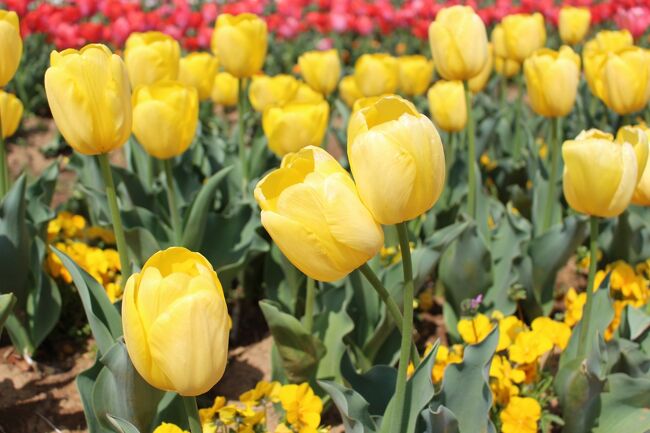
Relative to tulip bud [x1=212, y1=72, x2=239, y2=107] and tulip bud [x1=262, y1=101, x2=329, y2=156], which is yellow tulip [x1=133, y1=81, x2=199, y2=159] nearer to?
tulip bud [x1=262, y1=101, x2=329, y2=156]

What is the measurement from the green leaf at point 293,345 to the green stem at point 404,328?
525mm

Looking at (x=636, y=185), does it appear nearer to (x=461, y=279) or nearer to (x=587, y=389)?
(x=587, y=389)

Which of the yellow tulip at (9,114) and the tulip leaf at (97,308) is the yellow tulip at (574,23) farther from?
the tulip leaf at (97,308)

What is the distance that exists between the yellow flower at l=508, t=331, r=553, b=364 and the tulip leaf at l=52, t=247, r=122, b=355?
3.20 ft

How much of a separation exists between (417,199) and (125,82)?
783 millimetres

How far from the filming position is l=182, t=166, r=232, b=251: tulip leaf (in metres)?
2.39

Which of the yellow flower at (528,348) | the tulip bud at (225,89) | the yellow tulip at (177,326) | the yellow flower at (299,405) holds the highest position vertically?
the yellow tulip at (177,326)

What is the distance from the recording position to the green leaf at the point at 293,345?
2.08 m

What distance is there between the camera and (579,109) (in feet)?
14.2

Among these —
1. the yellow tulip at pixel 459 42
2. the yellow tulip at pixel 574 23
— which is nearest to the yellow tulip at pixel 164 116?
the yellow tulip at pixel 459 42

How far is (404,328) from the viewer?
1.47 meters

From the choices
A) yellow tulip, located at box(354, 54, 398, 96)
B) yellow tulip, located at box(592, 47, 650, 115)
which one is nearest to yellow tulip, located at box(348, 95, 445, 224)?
yellow tulip, located at box(592, 47, 650, 115)

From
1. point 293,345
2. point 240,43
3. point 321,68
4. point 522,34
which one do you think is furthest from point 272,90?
point 293,345

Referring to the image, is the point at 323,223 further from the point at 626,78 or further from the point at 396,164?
the point at 626,78
